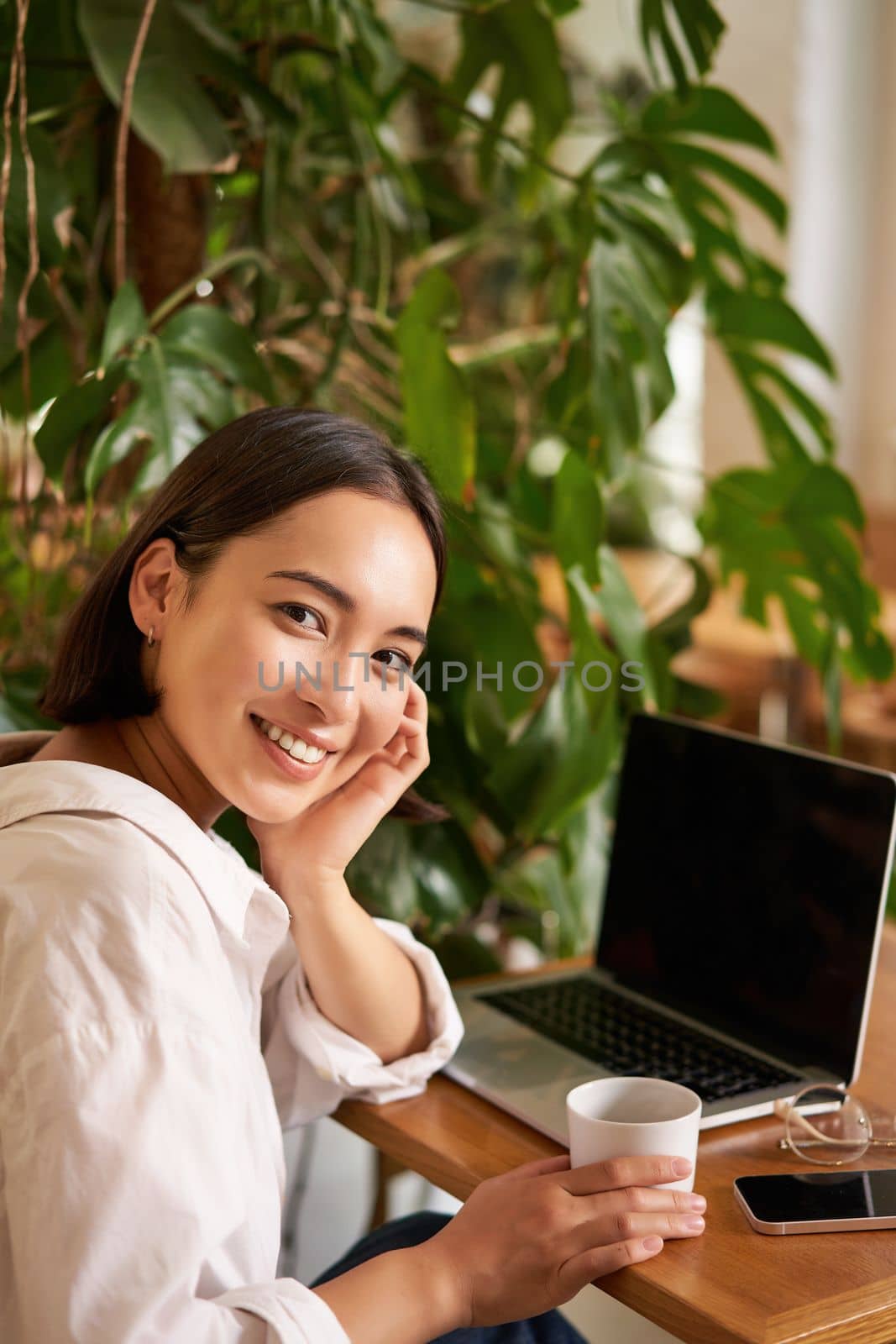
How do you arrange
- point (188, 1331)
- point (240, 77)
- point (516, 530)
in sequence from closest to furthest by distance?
1. point (188, 1331)
2. point (240, 77)
3. point (516, 530)

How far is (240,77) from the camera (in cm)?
131

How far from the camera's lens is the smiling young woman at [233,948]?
717 mm

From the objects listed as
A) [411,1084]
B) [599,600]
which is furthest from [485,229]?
[411,1084]

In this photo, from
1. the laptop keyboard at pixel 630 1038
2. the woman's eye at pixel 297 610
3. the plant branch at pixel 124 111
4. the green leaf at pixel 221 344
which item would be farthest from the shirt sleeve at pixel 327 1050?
the plant branch at pixel 124 111

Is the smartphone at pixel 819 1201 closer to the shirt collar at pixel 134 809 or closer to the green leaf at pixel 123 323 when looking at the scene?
→ the shirt collar at pixel 134 809

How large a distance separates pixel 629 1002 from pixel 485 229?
102 cm

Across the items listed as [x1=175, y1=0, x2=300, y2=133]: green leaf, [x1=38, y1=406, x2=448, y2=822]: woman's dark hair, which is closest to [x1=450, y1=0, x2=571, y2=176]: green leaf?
[x1=175, y1=0, x2=300, y2=133]: green leaf

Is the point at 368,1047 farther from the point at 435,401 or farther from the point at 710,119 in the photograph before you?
the point at 710,119

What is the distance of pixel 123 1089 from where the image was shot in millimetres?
728

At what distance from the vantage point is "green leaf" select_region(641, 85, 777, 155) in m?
1.61

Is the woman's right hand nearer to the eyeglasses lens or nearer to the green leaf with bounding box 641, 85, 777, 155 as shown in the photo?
the eyeglasses lens

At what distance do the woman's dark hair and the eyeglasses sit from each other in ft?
1.51

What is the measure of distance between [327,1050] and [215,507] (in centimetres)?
42

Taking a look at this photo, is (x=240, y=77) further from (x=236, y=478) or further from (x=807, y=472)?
(x=807, y=472)
